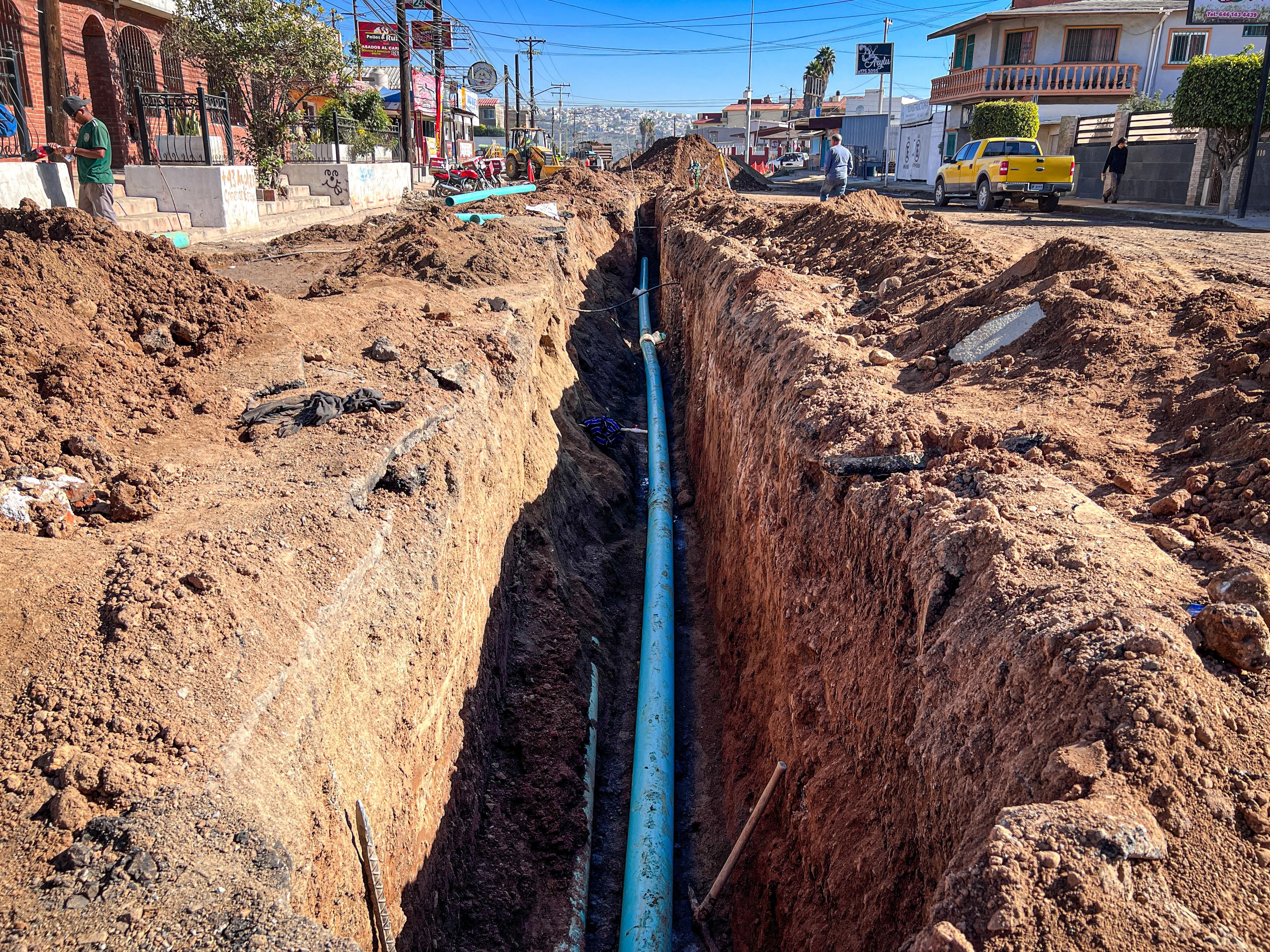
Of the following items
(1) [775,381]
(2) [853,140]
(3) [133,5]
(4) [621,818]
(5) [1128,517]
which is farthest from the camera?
(2) [853,140]

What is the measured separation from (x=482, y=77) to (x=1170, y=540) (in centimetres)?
4089

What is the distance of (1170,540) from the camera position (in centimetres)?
321

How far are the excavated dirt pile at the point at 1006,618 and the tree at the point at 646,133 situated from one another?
254 feet

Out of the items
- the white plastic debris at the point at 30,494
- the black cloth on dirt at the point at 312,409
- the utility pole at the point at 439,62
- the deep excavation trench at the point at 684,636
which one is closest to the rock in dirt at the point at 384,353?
the deep excavation trench at the point at 684,636

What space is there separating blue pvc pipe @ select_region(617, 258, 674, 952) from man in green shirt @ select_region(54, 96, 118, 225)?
729 centimetres

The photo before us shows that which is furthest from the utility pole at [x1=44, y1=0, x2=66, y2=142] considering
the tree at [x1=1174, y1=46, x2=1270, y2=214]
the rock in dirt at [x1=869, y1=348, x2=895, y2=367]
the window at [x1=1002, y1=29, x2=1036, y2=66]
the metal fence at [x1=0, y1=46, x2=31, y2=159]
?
the window at [x1=1002, y1=29, x2=1036, y2=66]

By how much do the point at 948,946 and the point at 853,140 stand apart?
184 feet

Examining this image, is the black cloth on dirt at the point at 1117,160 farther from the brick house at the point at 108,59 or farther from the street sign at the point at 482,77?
→ the street sign at the point at 482,77

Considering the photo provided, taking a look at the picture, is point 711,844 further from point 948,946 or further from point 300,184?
point 300,184

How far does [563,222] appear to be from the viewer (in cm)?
1464

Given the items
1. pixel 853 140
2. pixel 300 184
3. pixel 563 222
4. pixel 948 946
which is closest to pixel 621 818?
pixel 948 946

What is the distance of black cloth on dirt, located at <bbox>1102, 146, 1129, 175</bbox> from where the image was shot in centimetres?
2058

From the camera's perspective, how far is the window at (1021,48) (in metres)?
33.9

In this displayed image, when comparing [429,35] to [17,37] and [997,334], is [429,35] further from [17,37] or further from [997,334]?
[997,334]
